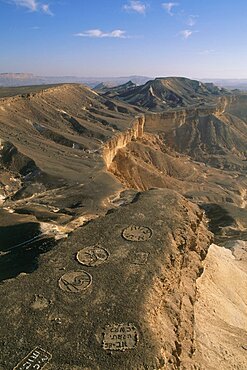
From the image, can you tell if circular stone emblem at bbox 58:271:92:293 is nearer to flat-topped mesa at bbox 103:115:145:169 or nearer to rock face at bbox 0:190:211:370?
rock face at bbox 0:190:211:370

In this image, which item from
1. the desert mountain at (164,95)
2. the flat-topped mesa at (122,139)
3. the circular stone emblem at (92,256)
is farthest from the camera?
the desert mountain at (164,95)

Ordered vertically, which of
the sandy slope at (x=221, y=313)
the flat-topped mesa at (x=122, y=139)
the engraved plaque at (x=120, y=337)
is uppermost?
the engraved plaque at (x=120, y=337)

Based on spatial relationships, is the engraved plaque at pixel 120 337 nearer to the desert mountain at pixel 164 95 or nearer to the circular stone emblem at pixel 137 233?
the circular stone emblem at pixel 137 233

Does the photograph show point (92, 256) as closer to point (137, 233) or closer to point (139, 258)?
point (139, 258)

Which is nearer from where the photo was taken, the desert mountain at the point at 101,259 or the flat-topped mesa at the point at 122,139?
the desert mountain at the point at 101,259

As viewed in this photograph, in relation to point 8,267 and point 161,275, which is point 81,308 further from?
point 8,267

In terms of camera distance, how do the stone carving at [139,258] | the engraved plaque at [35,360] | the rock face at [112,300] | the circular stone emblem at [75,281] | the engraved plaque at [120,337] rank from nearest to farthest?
the engraved plaque at [35,360]
the rock face at [112,300]
the engraved plaque at [120,337]
the circular stone emblem at [75,281]
the stone carving at [139,258]

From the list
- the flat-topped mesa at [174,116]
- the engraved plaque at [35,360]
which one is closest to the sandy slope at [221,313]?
the engraved plaque at [35,360]

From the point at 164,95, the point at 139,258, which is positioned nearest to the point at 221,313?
the point at 139,258

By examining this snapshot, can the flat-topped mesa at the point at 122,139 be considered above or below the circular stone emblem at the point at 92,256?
below
